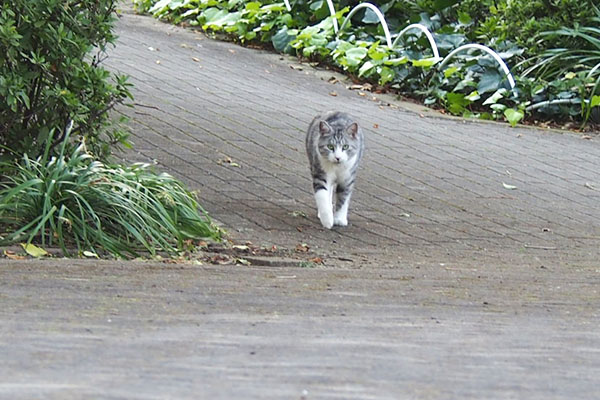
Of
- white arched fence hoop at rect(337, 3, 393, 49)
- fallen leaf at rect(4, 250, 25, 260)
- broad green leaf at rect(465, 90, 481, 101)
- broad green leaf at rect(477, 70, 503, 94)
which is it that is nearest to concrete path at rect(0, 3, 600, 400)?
fallen leaf at rect(4, 250, 25, 260)

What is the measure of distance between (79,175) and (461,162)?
192 inches

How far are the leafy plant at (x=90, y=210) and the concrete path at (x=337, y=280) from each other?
571mm

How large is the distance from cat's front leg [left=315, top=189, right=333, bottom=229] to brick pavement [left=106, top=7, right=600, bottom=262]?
0.26 feet

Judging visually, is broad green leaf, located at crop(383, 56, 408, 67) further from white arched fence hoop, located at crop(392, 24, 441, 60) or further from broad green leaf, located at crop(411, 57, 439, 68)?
white arched fence hoop, located at crop(392, 24, 441, 60)

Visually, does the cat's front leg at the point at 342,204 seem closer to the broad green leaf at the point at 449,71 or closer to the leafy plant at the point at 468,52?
the leafy plant at the point at 468,52

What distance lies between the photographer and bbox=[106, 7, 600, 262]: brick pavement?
8500mm

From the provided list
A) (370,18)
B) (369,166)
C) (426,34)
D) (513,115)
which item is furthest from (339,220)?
(370,18)

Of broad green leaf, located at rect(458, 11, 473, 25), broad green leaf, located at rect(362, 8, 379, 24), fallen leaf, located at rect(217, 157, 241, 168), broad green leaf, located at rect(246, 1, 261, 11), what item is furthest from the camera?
broad green leaf, located at rect(246, 1, 261, 11)

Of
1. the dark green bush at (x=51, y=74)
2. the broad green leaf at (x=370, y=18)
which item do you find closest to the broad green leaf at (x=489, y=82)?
the broad green leaf at (x=370, y=18)

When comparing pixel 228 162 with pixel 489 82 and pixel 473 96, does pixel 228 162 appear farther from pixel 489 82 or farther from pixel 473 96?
pixel 489 82

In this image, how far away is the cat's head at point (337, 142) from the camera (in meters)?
8.64

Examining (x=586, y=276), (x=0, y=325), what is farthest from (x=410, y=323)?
(x=586, y=276)

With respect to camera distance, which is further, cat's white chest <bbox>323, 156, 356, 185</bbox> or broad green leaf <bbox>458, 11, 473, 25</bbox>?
broad green leaf <bbox>458, 11, 473, 25</bbox>

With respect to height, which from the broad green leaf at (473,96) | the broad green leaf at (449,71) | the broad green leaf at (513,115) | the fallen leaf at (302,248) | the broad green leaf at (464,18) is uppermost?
the broad green leaf at (464,18)
